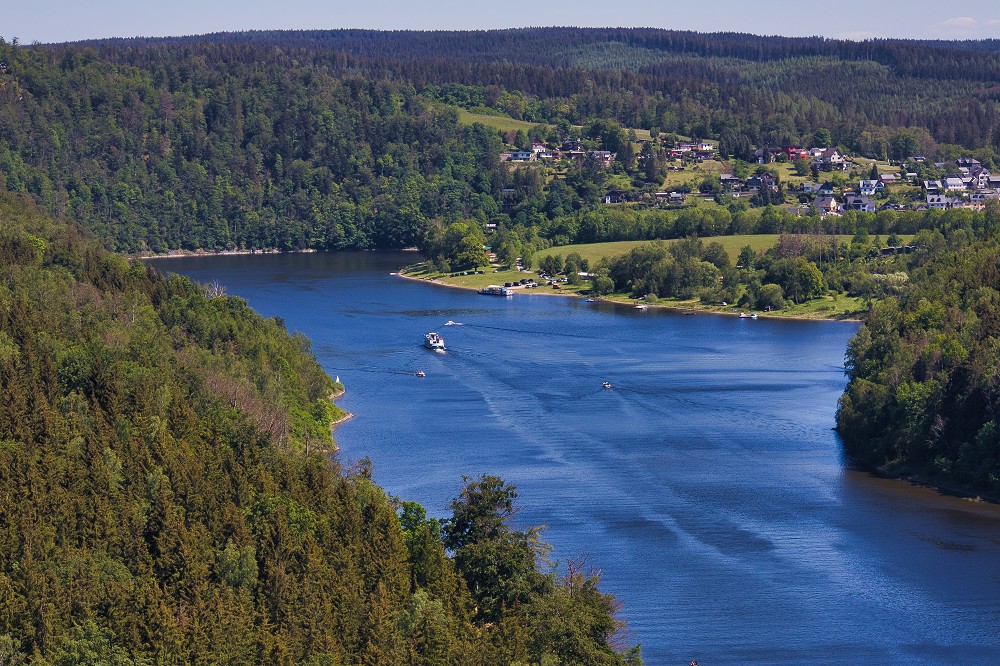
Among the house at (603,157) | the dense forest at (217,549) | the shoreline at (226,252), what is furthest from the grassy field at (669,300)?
the dense forest at (217,549)

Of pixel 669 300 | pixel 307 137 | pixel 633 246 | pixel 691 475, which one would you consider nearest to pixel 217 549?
pixel 691 475

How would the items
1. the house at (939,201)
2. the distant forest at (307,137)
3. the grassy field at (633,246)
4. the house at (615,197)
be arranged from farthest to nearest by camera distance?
the distant forest at (307,137), the house at (615,197), the house at (939,201), the grassy field at (633,246)

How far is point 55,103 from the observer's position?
14175cm

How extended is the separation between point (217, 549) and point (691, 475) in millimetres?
18251

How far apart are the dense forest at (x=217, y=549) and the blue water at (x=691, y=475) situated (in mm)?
3150

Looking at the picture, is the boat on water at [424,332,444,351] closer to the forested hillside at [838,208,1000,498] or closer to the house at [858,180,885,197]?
the forested hillside at [838,208,1000,498]

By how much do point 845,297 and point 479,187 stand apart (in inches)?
2245

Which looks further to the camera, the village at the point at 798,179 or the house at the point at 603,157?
A: the house at the point at 603,157

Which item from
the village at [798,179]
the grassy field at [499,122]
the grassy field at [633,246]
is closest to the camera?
the grassy field at [633,246]

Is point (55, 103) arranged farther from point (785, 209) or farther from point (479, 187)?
point (785, 209)

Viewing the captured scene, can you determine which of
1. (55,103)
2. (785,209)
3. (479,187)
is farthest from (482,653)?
(55,103)

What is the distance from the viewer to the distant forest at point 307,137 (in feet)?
432

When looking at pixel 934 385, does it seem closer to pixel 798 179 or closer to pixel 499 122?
pixel 798 179

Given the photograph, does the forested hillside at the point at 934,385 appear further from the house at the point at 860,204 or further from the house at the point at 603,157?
the house at the point at 603,157
